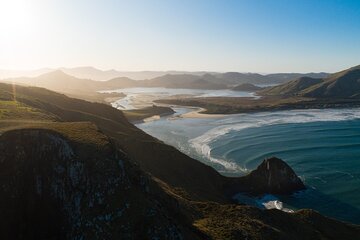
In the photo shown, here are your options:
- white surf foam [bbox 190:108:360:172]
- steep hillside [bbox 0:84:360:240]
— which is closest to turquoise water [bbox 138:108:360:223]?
white surf foam [bbox 190:108:360:172]

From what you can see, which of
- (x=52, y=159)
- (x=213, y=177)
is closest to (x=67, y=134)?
(x=52, y=159)

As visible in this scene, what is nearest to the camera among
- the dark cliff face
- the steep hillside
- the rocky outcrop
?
the dark cliff face

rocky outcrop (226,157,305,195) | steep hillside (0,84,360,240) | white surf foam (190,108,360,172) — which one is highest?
steep hillside (0,84,360,240)

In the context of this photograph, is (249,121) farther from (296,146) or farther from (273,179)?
(273,179)

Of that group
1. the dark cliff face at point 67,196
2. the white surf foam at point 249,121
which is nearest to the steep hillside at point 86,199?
the dark cliff face at point 67,196

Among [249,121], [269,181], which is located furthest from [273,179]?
[249,121]

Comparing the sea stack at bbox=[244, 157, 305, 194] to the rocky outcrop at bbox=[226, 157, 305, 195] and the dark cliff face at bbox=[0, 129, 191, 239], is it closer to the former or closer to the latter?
the rocky outcrop at bbox=[226, 157, 305, 195]

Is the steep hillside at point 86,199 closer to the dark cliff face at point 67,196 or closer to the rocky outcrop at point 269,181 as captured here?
the dark cliff face at point 67,196
